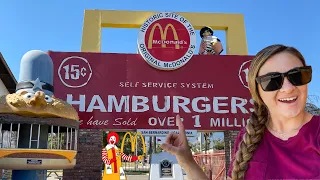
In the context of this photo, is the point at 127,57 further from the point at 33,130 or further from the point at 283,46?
the point at 283,46

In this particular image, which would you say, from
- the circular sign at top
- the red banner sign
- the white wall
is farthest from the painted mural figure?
the white wall

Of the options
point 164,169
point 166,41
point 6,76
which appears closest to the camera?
point 164,169

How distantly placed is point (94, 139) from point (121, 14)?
153 inches

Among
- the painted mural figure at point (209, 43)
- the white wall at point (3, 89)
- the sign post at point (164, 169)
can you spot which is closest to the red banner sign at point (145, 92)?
the painted mural figure at point (209, 43)

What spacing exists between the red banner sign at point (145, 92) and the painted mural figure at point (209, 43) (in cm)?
74

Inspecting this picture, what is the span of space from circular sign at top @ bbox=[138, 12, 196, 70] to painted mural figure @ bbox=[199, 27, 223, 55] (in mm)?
868

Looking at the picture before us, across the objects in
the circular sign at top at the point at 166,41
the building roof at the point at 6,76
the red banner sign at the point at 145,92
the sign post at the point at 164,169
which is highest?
the circular sign at top at the point at 166,41

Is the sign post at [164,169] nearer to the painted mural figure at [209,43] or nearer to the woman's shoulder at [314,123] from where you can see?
the painted mural figure at [209,43]

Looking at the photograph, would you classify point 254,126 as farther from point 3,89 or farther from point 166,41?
point 3,89

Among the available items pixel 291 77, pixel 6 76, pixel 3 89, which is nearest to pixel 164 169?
pixel 6 76

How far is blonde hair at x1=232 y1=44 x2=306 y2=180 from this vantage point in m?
1.25

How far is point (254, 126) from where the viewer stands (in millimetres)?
1316

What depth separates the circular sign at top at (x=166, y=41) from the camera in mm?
9094

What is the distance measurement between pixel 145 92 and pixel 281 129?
305 inches
